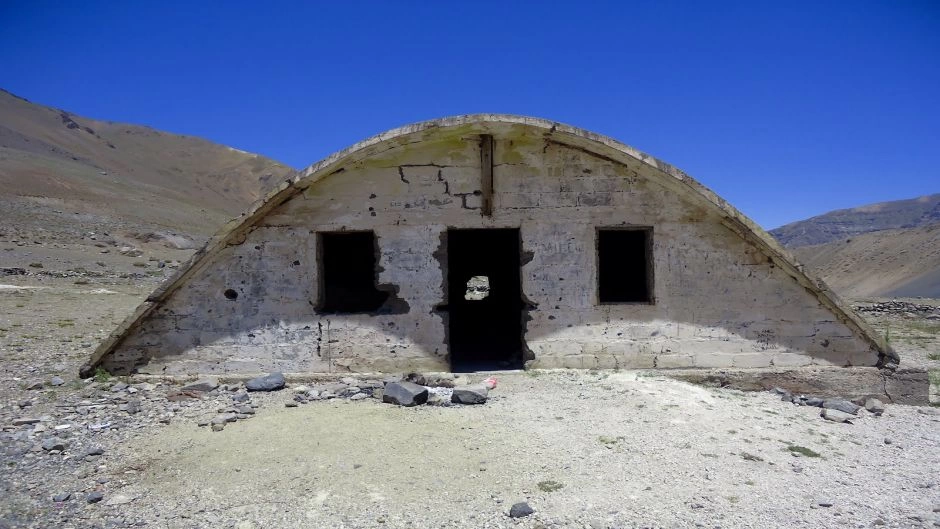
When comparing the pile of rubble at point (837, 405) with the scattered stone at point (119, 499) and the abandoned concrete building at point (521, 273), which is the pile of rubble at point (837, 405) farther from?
the scattered stone at point (119, 499)

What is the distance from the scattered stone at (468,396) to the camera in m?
5.93

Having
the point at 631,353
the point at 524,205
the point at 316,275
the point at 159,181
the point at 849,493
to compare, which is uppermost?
the point at 159,181

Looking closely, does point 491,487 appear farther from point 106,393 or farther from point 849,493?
point 106,393

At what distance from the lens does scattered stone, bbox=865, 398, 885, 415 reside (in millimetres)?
6308

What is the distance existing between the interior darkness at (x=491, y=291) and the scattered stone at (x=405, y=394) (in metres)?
4.42

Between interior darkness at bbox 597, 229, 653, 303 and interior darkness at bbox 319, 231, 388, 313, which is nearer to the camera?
interior darkness at bbox 319, 231, 388, 313

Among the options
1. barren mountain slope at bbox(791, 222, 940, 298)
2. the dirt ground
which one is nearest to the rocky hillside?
barren mountain slope at bbox(791, 222, 940, 298)

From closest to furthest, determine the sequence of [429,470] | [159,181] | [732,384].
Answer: [429,470] < [732,384] < [159,181]

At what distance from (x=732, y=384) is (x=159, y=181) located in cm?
6310

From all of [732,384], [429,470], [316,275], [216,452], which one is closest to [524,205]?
[316,275]

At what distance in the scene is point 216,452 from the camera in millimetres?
4730

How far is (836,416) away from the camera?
19.4 ft

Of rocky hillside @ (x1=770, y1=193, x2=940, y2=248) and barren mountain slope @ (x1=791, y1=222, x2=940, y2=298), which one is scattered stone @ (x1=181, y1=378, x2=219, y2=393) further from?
rocky hillside @ (x1=770, y1=193, x2=940, y2=248)

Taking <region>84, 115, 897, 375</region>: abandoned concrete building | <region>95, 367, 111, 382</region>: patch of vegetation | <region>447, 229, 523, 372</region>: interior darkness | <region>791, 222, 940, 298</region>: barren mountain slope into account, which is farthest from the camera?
<region>791, 222, 940, 298</region>: barren mountain slope
